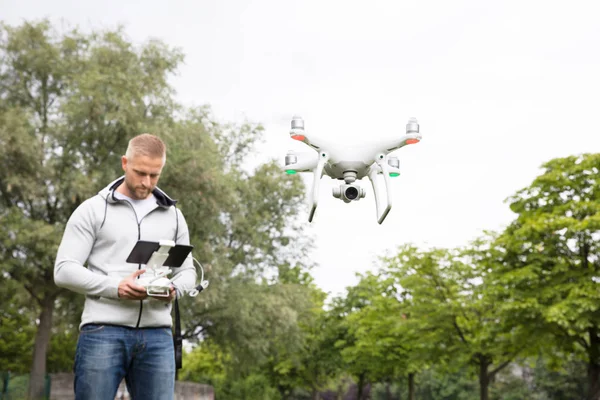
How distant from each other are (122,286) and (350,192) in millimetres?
1010

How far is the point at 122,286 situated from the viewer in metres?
2.87

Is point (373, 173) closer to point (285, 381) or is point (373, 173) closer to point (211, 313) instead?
point (211, 313)

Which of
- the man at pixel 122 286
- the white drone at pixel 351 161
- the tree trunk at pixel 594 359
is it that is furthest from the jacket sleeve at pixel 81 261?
the tree trunk at pixel 594 359

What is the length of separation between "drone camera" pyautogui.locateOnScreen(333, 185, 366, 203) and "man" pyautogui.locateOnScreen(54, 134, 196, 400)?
32.6 inches

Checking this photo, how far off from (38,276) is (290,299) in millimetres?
10607

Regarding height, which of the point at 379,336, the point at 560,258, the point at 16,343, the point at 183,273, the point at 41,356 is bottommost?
the point at 41,356

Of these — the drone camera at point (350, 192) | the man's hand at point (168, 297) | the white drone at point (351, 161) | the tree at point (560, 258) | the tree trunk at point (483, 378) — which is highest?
the tree at point (560, 258)

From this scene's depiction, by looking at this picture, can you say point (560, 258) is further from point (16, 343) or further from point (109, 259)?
point (16, 343)

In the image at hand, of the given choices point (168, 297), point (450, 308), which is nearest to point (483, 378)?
point (450, 308)

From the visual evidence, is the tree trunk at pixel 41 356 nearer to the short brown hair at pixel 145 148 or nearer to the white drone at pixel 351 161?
the short brown hair at pixel 145 148

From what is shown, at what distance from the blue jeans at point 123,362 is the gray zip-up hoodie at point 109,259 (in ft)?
0.15

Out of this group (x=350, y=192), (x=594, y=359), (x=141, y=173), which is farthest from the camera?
(x=594, y=359)

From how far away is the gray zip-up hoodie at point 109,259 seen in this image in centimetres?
295

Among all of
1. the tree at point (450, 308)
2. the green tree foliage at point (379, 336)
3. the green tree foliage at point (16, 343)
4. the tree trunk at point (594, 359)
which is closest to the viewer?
the tree trunk at point (594, 359)
